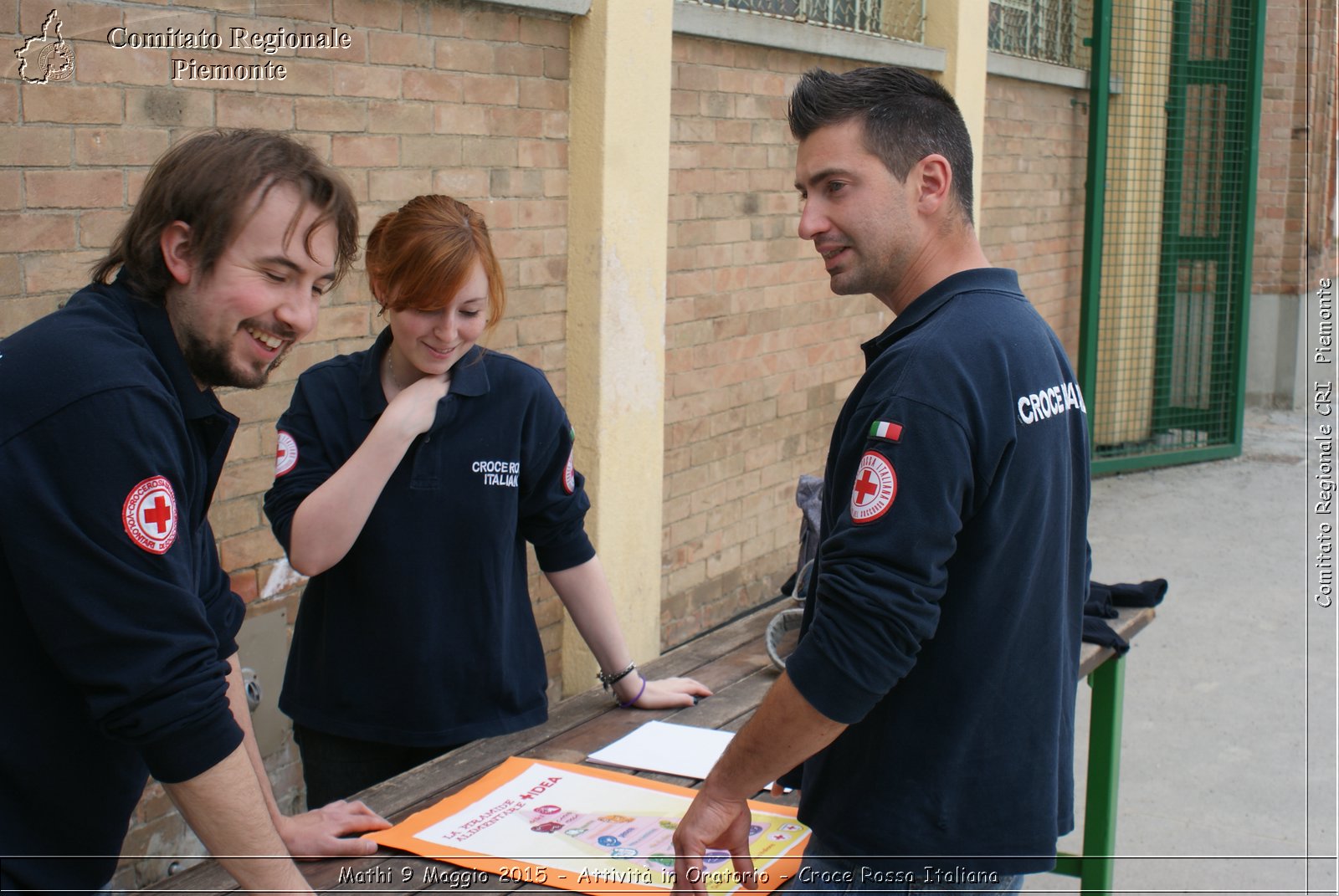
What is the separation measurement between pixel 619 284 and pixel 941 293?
297cm

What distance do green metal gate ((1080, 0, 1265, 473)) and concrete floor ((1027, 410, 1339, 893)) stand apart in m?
1.18

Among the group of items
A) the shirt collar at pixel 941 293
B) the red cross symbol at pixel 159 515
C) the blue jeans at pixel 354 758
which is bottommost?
the blue jeans at pixel 354 758

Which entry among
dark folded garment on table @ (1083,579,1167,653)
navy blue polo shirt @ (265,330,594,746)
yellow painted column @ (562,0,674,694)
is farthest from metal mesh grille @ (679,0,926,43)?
navy blue polo shirt @ (265,330,594,746)

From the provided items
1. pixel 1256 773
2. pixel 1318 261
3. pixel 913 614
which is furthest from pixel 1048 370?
pixel 1318 261

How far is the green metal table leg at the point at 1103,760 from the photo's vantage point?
11.3ft

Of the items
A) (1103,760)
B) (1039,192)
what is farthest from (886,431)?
(1039,192)

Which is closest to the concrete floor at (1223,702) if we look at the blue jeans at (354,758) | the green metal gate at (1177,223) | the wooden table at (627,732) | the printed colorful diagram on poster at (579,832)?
the wooden table at (627,732)

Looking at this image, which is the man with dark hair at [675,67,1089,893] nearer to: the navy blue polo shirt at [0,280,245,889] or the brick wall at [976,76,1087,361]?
the navy blue polo shirt at [0,280,245,889]

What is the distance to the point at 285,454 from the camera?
247cm

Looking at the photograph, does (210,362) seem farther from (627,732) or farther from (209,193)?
(627,732)

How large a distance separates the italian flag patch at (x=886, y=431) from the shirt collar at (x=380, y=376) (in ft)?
3.34

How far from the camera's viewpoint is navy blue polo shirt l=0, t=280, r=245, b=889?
4.86 ft

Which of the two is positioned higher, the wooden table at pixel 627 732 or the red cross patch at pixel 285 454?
the red cross patch at pixel 285 454

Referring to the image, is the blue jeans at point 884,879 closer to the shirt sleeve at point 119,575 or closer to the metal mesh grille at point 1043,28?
the shirt sleeve at point 119,575
